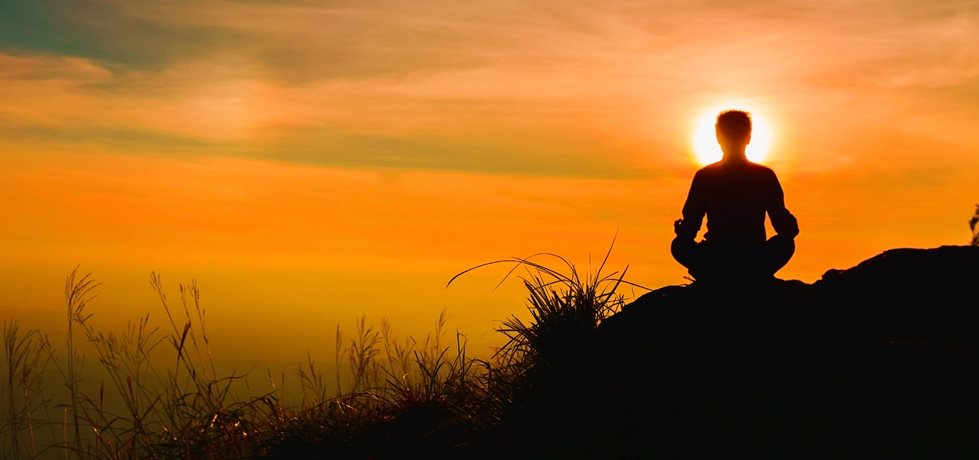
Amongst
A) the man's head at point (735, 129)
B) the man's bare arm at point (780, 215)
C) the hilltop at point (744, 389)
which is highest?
the man's head at point (735, 129)

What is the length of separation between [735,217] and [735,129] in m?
0.83

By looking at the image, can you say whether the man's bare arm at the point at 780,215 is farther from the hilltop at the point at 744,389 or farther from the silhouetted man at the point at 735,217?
the hilltop at the point at 744,389

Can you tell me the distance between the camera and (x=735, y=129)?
9.59 metres

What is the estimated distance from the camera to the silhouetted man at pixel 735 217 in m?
9.48

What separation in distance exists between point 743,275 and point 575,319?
2160 millimetres

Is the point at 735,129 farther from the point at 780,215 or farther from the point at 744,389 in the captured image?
the point at 744,389

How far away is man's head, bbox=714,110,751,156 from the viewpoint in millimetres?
9570

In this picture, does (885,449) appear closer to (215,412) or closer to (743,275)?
(743,275)

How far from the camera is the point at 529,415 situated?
734 cm

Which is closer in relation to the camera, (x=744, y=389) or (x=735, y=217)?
(x=744, y=389)

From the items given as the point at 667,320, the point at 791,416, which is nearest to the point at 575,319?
the point at 667,320

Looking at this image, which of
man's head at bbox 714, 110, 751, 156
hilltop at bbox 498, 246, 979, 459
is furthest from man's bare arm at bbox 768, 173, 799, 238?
hilltop at bbox 498, 246, 979, 459

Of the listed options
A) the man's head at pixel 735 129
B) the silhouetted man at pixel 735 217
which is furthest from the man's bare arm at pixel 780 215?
the man's head at pixel 735 129


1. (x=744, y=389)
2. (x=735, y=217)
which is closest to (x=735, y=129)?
(x=735, y=217)
